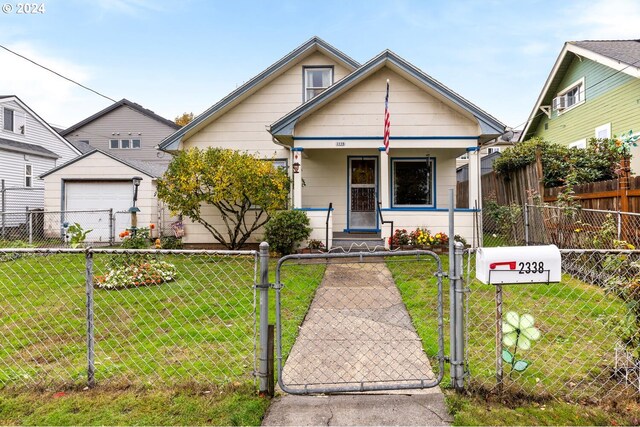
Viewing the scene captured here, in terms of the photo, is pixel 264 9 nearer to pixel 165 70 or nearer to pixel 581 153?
pixel 165 70

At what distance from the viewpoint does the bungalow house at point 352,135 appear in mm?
10289

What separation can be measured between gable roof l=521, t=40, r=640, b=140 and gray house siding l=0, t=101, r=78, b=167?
2555cm

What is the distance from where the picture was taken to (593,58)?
13.9 metres

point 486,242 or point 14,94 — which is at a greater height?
point 14,94

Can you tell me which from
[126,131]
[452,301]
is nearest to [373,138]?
[452,301]

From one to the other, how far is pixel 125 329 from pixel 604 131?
16735 millimetres

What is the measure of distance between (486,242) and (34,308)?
1185 centimetres

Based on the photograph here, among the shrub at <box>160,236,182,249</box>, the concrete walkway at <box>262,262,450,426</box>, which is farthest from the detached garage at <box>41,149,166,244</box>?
the concrete walkway at <box>262,262,450,426</box>

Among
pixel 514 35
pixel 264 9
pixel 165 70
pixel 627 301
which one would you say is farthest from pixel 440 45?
pixel 627 301

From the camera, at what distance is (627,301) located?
316 centimetres

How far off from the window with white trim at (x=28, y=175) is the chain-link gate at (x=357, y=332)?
739 inches

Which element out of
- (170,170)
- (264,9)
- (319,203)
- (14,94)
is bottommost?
(319,203)

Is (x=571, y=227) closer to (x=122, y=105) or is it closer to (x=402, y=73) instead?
(x=402, y=73)

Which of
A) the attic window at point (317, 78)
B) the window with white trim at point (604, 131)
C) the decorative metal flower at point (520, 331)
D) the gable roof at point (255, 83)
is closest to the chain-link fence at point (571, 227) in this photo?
the decorative metal flower at point (520, 331)
